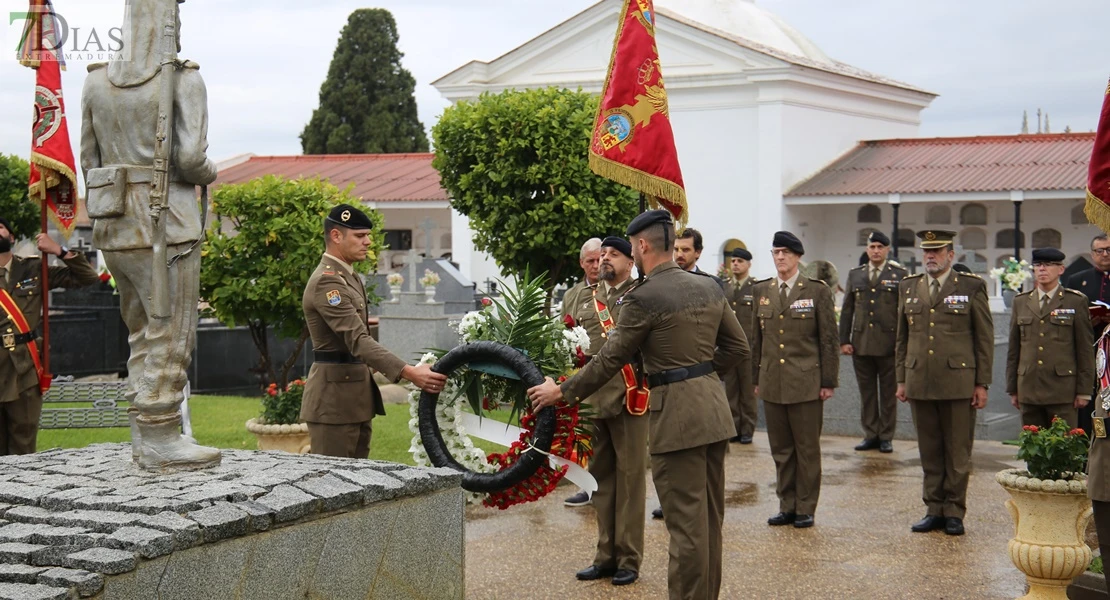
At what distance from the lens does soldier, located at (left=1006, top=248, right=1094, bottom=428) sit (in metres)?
8.38

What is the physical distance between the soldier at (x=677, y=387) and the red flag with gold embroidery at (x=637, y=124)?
85.3 inches

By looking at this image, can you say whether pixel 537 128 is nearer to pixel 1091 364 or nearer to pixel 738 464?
pixel 738 464

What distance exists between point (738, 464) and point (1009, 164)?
56.4 feet

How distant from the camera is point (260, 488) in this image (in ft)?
14.8

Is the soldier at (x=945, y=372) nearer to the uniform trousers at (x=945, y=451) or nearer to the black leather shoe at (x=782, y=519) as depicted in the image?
the uniform trousers at (x=945, y=451)

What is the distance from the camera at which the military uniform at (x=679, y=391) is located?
5.20 meters

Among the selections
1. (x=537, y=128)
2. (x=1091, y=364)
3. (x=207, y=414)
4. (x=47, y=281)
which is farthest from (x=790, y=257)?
(x=207, y=414)

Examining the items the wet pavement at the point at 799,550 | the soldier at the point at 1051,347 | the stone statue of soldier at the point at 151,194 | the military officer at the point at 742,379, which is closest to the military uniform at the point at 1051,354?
the soldier at the point at 1051,347

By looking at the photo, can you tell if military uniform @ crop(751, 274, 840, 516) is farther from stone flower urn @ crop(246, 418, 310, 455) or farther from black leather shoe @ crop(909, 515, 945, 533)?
stone flower urn @ crop(246, 418, 310, 455)

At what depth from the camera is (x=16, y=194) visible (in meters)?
20.8

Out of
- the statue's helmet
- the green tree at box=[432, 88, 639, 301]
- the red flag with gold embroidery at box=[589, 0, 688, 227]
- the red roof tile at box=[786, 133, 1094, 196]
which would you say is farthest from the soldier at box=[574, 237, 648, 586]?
the red roof tile at box=[786, 133, 1094, 196]

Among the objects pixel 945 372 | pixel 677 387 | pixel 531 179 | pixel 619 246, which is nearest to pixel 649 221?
pixel 677 387

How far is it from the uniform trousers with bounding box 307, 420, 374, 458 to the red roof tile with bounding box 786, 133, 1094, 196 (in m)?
19.4

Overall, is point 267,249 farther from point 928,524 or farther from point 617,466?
point 928,524
